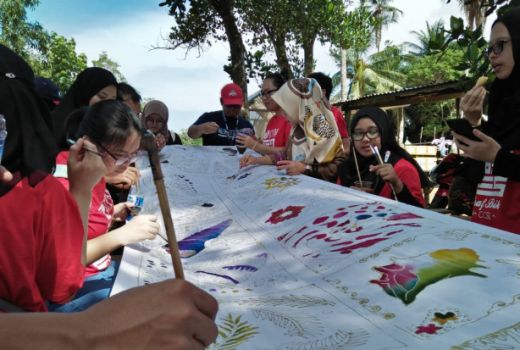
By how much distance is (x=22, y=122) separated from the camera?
134 centimetres

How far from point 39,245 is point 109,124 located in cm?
63

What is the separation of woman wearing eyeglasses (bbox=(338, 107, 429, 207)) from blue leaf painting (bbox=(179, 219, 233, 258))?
94 centimetres

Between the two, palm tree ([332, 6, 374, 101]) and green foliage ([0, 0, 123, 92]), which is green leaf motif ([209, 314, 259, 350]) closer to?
palm tree ([332, 6, 374, 101])

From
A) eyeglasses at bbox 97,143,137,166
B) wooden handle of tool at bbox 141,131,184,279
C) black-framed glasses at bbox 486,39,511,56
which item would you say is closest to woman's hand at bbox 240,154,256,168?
eyeglasses at bbox 97,143,137,166

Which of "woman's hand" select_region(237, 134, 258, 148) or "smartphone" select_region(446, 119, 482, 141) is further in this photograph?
"woman's hand" select_region(237, 134, 258, 148)

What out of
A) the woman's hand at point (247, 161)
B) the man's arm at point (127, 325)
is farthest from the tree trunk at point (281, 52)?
the man's arm at point (127, 325)

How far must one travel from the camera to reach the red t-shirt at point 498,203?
213 centimetres

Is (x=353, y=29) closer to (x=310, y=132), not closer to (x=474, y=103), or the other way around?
(x=310, y=132)

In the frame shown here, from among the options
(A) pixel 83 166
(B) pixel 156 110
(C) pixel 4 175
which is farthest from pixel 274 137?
(C) pixel 4 175

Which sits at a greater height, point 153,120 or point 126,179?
point 153,120

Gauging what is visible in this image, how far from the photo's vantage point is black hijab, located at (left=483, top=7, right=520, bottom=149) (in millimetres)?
2162

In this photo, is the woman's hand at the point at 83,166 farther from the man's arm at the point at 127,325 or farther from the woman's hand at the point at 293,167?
the woman's hand at the point at 293,167

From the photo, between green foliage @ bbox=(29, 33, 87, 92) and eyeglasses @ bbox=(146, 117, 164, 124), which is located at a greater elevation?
green foliage @ bbox=(29, 33, 87, 92)

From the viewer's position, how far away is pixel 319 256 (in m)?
1.89
